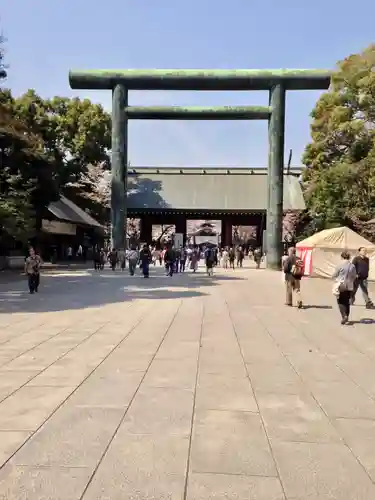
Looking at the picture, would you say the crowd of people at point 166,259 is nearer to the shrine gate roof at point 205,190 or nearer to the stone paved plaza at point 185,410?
the shrine gate roof at point 205,190

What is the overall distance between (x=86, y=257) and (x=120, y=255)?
38.8 ft

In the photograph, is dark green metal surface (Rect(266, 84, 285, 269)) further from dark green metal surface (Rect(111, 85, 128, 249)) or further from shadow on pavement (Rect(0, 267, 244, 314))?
shadow on pavement (Rect(0, 267, 244, 314))

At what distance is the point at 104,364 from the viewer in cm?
655

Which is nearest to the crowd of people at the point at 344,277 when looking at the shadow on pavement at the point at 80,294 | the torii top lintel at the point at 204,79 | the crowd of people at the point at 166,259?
the shadow on pavement at the point at 80,294

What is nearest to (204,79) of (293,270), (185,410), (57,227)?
(57,227)

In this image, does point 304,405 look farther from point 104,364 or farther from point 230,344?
point 230,344

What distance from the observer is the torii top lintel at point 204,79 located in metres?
30.0

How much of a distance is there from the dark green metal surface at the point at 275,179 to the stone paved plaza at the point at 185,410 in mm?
21115

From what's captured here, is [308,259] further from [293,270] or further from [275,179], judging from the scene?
[293,270]

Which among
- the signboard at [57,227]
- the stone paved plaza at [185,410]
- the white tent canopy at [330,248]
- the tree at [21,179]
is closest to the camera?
the stone paved plaza at [185,410]

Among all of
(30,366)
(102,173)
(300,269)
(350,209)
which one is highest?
Result: (102,173)

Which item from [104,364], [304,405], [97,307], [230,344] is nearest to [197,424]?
[304,405]

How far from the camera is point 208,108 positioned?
104ft

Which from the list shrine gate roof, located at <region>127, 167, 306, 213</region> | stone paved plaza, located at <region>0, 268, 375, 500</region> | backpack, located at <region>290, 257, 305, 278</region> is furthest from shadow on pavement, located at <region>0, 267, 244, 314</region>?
shrine gate roof, located at <region>127, 167, 306, 213</region>
